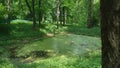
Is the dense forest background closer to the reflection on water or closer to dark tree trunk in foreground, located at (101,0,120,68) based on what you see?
the reflection on water

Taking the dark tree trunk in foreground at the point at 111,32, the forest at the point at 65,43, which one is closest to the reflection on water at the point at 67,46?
the forest at the point at 65,43

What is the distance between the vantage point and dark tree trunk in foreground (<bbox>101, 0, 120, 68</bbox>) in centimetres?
308

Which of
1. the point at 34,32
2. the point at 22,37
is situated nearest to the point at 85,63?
the point at 22,37

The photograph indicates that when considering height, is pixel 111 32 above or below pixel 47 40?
above

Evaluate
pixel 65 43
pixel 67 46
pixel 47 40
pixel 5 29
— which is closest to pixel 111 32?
pixel 67 46

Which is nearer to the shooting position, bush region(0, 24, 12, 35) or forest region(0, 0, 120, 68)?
forest region(0, 0, 120, 68)

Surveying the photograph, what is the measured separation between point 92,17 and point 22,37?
21.3m

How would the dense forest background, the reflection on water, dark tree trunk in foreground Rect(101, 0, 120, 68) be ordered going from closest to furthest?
dark tree trunk in foreground Rect(101, 0, 120, 68), the dense forest background, the reflection on water

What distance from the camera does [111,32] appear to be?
3.14m

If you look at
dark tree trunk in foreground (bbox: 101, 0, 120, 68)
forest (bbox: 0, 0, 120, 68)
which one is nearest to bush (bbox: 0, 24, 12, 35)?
forest (bbox: 0, 0, 120, 68)

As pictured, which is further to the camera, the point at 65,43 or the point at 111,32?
the point at 65,43

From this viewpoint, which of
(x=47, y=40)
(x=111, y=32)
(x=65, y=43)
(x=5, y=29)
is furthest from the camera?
(x=5, y=29)

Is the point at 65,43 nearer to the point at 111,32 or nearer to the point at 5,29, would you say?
the point at 5,29

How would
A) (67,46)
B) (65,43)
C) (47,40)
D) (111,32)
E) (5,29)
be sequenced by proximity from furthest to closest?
(5,29)
(47,40)
(65,43)
(67,46)
(111,32)
